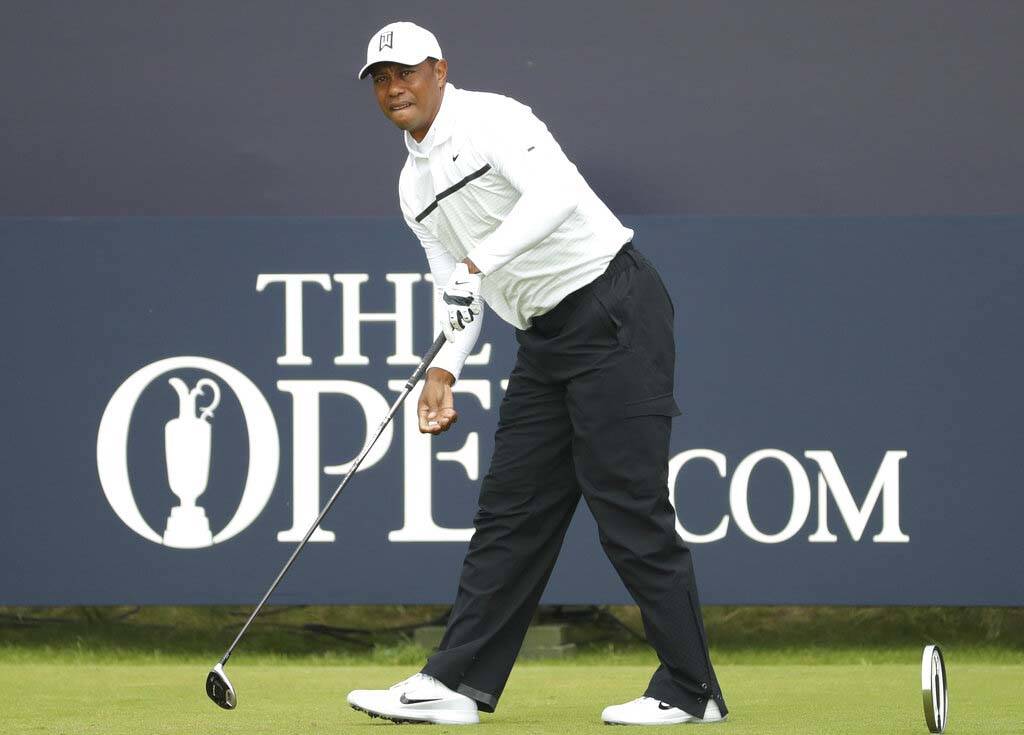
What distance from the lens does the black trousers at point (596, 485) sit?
3.30 m

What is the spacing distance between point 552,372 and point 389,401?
1.32 metres

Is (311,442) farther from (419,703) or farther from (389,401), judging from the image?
(419,703)

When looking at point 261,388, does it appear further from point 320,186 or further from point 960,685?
point 960,685

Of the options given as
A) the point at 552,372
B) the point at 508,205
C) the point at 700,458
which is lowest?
the point at 700,458

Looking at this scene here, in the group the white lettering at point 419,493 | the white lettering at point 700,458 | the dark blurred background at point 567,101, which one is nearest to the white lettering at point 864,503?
the white lettering at point 700,458

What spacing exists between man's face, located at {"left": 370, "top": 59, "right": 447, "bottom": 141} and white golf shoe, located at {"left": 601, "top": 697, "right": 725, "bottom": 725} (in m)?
1.17

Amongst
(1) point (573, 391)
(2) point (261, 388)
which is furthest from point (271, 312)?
(1) point (573, 391)

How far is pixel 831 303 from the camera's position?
15.3ft

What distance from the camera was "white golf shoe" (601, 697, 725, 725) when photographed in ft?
10.8

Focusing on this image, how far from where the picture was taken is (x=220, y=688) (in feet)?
11.3

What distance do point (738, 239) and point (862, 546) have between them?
34.9 inches

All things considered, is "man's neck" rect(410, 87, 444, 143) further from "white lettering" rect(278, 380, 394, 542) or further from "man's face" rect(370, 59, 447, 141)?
"white lettering" rect(278, 380, 394, 542)

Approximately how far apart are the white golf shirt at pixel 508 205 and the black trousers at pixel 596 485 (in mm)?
51

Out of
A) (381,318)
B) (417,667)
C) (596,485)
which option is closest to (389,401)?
(381,318)
